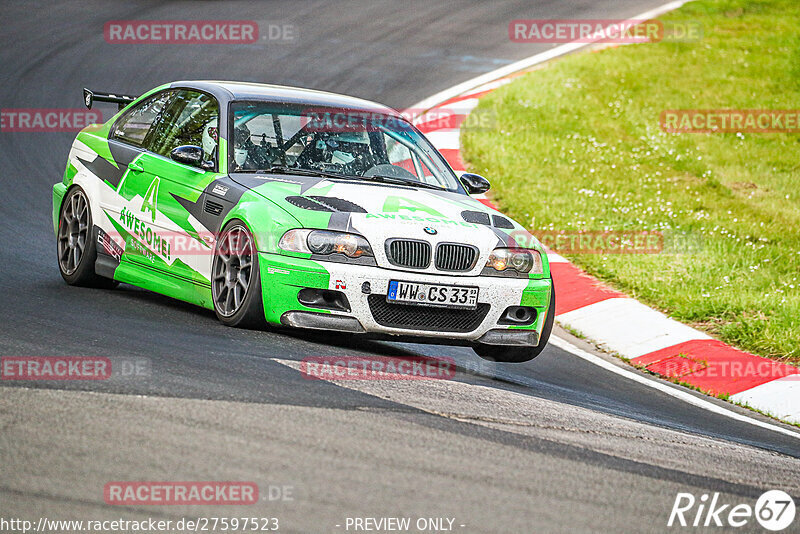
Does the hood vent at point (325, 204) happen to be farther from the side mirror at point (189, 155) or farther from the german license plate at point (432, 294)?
the side mirror at point (189, 155)

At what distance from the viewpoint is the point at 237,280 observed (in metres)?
7.02

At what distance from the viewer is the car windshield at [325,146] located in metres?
7.74

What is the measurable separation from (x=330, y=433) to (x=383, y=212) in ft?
7.89

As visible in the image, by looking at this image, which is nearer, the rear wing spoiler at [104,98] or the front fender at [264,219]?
the front fender at [264,219]

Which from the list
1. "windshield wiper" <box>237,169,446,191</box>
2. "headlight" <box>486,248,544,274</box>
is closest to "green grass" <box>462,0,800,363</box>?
"headlight" <box>486,248,544,274</box>

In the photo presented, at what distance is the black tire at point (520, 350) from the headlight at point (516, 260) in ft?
0.83

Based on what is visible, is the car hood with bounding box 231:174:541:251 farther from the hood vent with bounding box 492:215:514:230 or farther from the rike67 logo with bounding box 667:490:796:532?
the rike67 logo with bounding box 667:490:796:532

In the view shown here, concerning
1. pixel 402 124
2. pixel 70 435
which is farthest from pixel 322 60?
pixel 70 435

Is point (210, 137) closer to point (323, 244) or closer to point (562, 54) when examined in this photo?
point (323, 244)

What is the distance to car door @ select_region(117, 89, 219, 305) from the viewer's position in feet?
24.4

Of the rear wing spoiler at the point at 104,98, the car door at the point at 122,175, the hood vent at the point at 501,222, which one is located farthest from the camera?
the rear wing spoiler at the point at 104,98

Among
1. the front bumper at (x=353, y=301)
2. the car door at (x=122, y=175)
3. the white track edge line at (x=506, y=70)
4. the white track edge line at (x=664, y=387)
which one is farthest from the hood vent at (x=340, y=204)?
the white track edge line at (x=506, y=70)

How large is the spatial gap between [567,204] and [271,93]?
4.84m

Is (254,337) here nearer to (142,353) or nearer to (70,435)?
(142,353)
